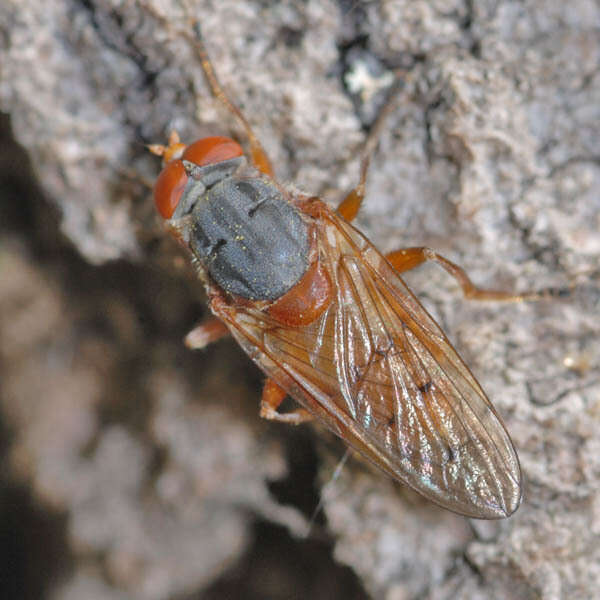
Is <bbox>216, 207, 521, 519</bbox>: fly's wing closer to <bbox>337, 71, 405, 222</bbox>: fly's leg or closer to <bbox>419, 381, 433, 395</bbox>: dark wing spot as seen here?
<bbox>419, 381, 433, 395</bbox>: dark wing spot

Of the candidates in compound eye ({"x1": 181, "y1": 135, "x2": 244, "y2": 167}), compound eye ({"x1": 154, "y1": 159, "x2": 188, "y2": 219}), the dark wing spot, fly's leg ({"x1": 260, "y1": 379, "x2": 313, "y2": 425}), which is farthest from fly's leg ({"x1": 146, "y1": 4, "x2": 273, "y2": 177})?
the dark wing spot

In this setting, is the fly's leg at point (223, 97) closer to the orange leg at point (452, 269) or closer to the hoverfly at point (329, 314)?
the hoverfly at point (329, 314)

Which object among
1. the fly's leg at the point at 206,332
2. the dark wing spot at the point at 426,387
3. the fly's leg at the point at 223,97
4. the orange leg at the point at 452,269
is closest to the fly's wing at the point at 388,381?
the dark wing spot at the point at 426,387

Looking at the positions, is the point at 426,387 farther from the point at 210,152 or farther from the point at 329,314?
the point at 210,152

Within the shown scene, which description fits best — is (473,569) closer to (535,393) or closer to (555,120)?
(535,393)

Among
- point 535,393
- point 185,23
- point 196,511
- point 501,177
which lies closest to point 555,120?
point 501,177

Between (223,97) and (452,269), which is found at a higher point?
(223,97)

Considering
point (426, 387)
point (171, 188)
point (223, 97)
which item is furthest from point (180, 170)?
point (426, 387)
